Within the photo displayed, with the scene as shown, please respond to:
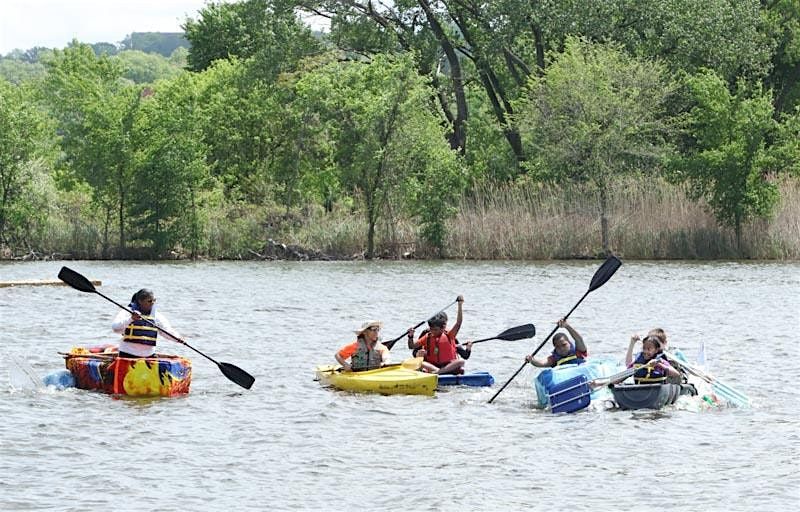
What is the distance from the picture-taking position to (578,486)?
12.3m

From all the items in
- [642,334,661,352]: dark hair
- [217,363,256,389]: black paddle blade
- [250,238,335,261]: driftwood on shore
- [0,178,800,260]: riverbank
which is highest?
[0,178,800,260]: riverbank

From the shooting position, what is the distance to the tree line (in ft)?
148

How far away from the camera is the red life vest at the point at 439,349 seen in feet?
58.6

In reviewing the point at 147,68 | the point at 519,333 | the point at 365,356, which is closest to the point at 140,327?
the point at 365,356

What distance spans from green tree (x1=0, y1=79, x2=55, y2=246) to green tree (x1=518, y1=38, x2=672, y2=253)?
55.8 feet

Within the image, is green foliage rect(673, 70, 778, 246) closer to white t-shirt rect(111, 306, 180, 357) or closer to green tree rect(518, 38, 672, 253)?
green tree rect(518, 38, 672, 253)

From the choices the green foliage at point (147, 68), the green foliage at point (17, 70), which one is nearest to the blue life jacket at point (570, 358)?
the green foliage at point (147, 68)

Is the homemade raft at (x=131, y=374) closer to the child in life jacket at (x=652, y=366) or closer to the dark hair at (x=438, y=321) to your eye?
the dark hair at (x=438, y=321)

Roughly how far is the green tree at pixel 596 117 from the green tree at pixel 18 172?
55.8ft

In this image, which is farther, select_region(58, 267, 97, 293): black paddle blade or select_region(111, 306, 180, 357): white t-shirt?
select_region(58, 267, 97, 293): black paddle blade

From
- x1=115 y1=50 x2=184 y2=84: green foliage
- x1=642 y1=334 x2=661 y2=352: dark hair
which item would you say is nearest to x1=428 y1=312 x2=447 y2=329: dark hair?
x1=642 y1=334 x2=661 y2=352: dark hair

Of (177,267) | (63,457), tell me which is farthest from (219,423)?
(177,267)

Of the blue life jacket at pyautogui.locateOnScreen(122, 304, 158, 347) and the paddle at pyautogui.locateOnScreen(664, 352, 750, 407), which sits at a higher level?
the blue life jacket at pyautogui.locateOnScreen(122, 304, 158, 347)

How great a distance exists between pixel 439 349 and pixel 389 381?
3.74 ft
